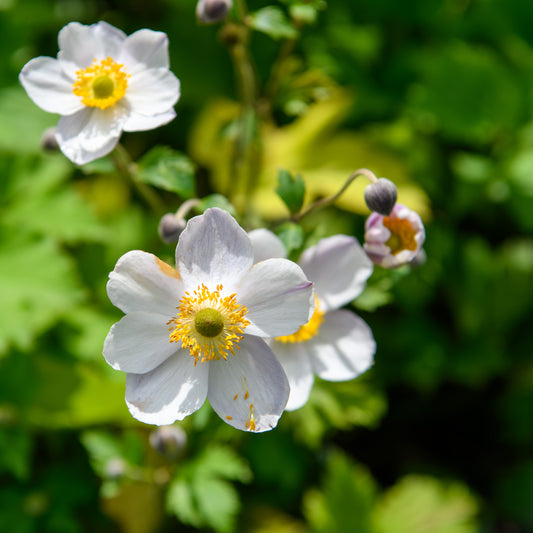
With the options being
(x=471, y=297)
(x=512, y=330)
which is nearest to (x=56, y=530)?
(x=471, y=297)

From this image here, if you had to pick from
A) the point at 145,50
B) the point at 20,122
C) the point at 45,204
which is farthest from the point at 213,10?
the point at 20,122

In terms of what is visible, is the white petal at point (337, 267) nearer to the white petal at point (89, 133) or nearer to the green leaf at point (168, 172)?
the green leaf at point (168, 172)

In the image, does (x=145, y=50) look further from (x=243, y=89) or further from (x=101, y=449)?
(x=101, y=449)

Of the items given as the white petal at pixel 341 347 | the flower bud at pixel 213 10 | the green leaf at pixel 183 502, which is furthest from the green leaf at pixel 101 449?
the flower bud at pixel 213 10

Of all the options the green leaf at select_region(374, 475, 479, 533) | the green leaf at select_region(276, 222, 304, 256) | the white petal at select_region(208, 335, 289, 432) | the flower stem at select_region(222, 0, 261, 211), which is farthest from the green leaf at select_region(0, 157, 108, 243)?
the green leaf at select_region(374, 475, 479, 533)

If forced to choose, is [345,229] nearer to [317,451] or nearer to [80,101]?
[317,451]

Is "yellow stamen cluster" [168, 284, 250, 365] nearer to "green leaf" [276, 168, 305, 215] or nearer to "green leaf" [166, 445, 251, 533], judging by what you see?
"green leaf" [276, 168, 305, 215]

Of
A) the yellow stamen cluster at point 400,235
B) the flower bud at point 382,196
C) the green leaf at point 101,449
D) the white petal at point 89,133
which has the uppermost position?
the flower bud at point 382,196
